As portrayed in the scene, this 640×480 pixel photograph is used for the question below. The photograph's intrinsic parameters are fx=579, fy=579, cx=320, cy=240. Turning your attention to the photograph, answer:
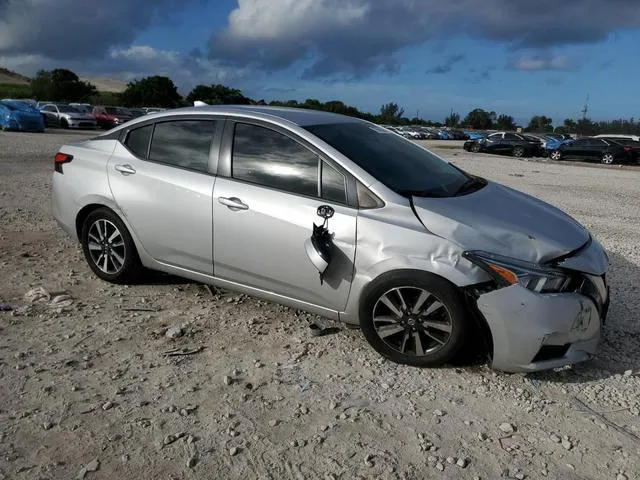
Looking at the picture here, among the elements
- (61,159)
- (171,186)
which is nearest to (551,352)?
(171,186)

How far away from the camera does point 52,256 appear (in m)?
5.92

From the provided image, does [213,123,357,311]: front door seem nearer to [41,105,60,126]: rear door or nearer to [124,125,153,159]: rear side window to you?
[124,125,153,159]: rear side window

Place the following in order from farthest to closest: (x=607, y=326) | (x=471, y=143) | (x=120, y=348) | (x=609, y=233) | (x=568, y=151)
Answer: (x=471, y=143)
(x=568, y=151)
(x=609, y=233)
(x=607, y=326)
(x=120, y=348)

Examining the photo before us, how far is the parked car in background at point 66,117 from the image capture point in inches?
1318

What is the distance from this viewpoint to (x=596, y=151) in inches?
1127

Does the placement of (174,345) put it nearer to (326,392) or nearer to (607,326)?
(326,392)

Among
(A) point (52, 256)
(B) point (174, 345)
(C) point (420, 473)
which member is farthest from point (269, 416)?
(A) point (52, 256)

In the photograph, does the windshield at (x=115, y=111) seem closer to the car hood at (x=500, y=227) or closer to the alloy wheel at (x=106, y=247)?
the alloy wheel at (x=106, y=247)

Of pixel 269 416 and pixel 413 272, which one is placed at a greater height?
pixel 413 272

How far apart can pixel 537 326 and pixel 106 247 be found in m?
3.56

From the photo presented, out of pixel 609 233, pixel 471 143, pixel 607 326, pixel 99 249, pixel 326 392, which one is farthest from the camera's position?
pixel 471 143

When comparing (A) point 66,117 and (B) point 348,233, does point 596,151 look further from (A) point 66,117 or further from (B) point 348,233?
(A) point 66,117

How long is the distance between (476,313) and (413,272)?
0.45 m

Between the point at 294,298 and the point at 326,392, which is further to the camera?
the point at 294,298
